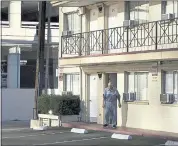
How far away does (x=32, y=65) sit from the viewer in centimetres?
3775

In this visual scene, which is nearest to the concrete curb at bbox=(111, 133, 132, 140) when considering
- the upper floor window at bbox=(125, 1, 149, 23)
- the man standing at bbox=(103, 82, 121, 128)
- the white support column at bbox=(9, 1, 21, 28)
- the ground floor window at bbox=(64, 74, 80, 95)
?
the man standing at bbox=(103, 82, 121, 128)

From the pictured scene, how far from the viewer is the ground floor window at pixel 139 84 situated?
62.5 ft

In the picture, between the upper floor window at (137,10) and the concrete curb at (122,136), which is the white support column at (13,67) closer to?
the upper floor window at (137,10)

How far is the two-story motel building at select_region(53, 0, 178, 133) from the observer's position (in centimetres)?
1777

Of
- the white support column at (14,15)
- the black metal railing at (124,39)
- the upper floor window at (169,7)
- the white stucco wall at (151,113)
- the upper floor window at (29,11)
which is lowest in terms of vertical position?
the white stucco wall at (151,113)

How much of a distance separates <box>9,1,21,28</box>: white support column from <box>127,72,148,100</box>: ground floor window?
16556 mm

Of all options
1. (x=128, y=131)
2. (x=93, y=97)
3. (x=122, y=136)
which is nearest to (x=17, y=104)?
(x=93, y=97)

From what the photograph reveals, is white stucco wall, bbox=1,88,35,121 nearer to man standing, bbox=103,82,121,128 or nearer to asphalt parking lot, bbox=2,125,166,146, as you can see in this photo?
man standing, bbox=103,82,121,128

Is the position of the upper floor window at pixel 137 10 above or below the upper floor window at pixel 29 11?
below

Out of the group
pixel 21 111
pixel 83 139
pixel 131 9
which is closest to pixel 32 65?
pixel 21 111

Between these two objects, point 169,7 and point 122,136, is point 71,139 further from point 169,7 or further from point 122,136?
point 169,7

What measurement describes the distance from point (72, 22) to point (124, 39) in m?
4.74

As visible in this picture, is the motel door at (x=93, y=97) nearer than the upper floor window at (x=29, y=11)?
Yes

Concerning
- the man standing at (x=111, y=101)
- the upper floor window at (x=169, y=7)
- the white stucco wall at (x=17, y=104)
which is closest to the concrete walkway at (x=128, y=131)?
the man standing at (x=111, y=101)
